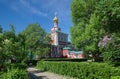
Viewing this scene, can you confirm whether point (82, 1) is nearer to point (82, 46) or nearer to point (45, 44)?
point (82, 46)

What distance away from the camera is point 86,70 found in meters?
15.9

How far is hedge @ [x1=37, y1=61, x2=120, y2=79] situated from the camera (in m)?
12.4

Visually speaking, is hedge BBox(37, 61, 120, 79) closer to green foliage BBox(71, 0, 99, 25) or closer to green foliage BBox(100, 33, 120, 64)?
green foliage BBox(100, 33, 120, 64)

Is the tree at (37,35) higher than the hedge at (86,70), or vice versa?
the tree at (37,35)

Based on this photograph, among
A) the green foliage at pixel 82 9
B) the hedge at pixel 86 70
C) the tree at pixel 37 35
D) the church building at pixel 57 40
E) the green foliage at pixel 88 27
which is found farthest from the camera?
the church building at pixel 57 40

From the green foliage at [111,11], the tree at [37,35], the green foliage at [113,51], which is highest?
the tree at [37,35]

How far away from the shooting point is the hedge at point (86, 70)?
40.8 feet

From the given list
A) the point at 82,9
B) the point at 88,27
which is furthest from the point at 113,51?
the point at 82,9

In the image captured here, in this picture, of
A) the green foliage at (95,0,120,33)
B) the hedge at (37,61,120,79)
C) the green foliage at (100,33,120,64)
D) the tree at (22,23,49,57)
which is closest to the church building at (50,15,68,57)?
the tree at (22,23,49,57)

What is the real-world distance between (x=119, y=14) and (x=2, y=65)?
1112 cm

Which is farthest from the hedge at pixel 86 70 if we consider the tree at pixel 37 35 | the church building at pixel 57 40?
the church building at pixel 57 40

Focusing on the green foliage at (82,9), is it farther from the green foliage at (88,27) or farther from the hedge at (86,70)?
the hedge at (86,70)

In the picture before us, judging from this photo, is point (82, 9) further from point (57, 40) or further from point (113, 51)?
point (57, 40)

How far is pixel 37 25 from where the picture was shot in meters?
56.8
